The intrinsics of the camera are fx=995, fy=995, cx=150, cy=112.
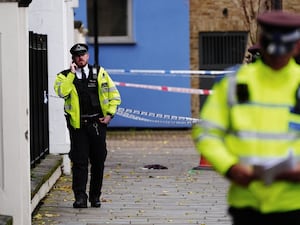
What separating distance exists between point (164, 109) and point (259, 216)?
63.9 feet

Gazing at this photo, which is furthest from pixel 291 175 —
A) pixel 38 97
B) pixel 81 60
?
pixel 38 97

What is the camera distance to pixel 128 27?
968 inches

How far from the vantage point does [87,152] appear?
Answer: 38.2 feet

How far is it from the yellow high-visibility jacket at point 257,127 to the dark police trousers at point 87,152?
6.53 metres

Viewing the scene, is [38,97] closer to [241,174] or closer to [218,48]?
[241,174]

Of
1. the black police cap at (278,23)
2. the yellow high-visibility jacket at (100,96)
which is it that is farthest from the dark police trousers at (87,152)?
the black police cap at (278,23)

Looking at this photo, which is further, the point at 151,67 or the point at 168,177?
the point at 151,67

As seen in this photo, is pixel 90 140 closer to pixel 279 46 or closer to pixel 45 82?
pixel 45 82

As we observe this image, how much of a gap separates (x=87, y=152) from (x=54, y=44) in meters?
3.30

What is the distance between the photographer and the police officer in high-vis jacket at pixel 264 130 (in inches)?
192

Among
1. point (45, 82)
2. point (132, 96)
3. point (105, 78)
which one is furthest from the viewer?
point (132, 96)

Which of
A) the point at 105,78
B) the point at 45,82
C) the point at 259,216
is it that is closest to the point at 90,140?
the point at 105,78

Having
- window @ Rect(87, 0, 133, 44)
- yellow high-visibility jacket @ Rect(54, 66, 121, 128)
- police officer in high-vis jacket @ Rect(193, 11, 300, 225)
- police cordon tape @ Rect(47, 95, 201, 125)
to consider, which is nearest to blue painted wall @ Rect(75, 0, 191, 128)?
police cordon tape @ Rect(47, 95, 201, 125)

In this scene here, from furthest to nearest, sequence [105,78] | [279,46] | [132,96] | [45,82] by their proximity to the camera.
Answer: [132,96]
[45,82]
[105,78]
[279,46]
